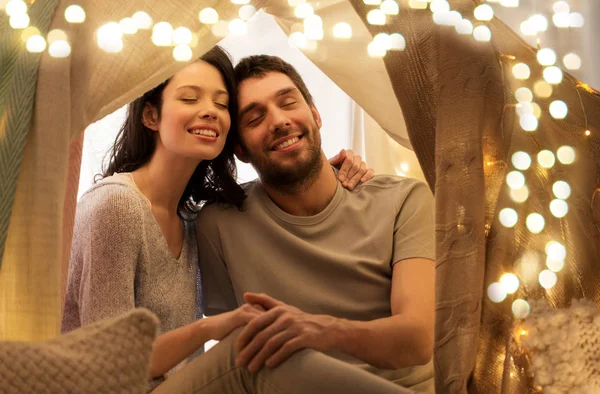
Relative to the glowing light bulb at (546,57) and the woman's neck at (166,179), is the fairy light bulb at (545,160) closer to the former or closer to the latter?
the glowing light bulb at (546,57)

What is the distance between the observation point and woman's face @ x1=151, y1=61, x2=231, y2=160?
171 centimetres

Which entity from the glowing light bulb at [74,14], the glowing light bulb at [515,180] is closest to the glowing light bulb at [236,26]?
the glowing light bulb at [74,14]

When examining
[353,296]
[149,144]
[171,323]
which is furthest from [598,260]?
[149,144]

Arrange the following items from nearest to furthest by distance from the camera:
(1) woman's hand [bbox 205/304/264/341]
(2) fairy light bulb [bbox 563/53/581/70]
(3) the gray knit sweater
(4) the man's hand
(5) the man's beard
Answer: (4) the man's hand, (1) woman's hand [bbox 205/304/264/341], (3) the gray knit sweater, (2) fairy light bulb [bbox 563/53/581/70], (5) the man's beard

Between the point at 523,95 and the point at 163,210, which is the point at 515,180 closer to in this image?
the point at 523,95

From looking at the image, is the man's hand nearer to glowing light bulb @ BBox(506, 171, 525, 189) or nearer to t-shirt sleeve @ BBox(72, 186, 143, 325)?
t-shirt sleeve @ BBox(72, 186, 143, 325)

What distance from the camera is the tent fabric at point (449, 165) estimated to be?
1.32 m

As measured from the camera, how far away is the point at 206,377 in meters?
1.37

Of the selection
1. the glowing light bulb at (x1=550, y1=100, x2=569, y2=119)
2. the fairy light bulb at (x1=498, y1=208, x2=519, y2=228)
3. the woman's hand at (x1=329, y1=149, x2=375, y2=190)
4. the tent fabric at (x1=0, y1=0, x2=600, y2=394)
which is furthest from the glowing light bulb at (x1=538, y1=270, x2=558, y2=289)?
the woman's hand at (x1=329, y1=149, x2=375, y2=190)

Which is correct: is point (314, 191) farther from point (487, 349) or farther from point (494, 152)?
point (487, 349)

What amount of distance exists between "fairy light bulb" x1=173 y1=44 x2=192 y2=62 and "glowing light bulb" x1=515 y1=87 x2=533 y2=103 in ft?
2.31

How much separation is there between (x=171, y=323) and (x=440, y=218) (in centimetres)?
66

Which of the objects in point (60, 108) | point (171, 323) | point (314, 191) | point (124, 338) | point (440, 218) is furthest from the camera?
point (314, 191)

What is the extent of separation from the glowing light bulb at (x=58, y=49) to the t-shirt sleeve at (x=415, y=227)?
2.82 feet
